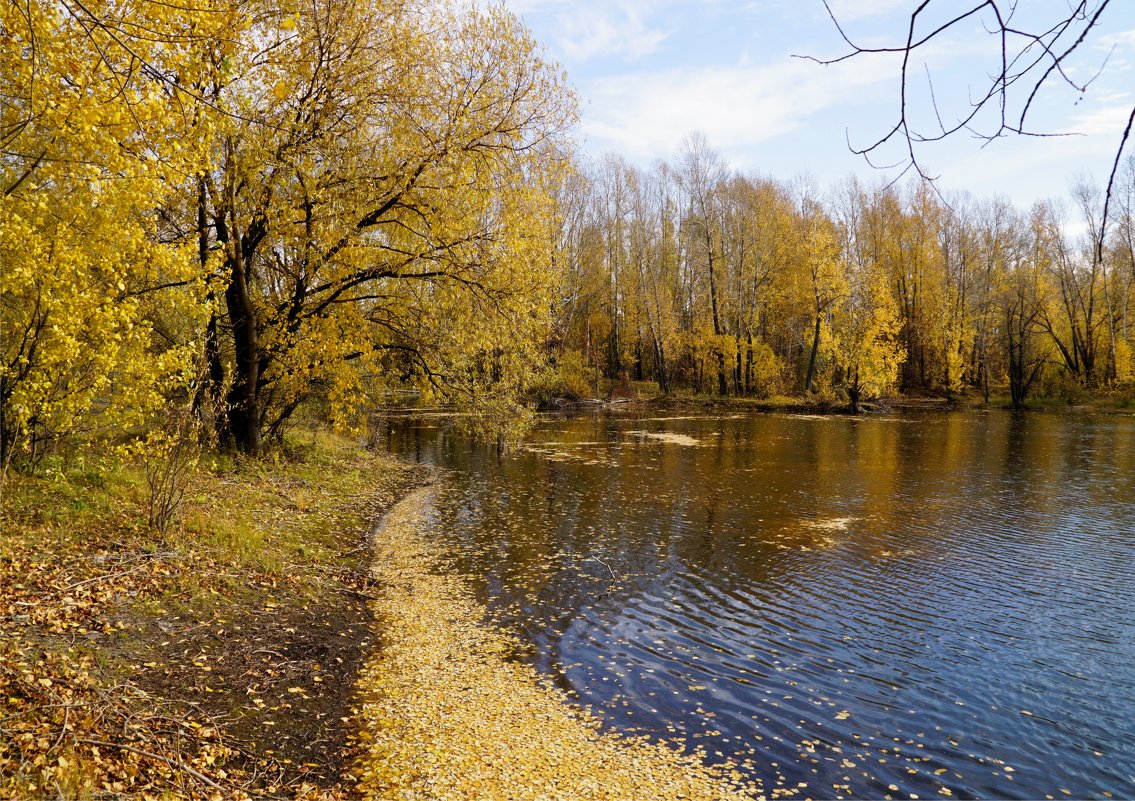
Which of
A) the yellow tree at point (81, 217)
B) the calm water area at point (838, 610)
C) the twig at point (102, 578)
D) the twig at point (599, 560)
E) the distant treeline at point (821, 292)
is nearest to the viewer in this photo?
the calm water area at point (838, 610)

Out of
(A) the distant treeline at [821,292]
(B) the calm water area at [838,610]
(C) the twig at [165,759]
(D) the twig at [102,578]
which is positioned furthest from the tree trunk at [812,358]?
(C) the twig at [165,759]

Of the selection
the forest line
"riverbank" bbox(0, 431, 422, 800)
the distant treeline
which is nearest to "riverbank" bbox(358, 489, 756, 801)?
"riverbank" bbox(0, 431, 422, 800)

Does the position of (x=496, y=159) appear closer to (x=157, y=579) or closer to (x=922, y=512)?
(x=157, y=579)

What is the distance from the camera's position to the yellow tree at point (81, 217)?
287 inches

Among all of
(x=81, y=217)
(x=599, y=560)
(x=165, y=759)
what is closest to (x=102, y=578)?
(x=165, y=759)

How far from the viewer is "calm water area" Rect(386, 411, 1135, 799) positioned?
6.01 m

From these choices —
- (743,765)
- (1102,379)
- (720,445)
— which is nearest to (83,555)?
(743,765)

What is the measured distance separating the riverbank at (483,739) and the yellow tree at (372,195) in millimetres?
8331

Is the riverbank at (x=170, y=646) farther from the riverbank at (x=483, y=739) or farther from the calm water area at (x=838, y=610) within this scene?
the calm water area at (x=838, y=610)

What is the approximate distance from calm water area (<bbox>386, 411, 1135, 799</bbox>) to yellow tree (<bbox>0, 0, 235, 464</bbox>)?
5.90 meters

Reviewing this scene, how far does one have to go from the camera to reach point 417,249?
50.9 feet

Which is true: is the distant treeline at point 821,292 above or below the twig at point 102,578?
above

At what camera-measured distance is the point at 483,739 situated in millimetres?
5906

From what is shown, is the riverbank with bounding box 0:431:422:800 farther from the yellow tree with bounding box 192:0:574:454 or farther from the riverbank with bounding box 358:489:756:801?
the yellow tree with bounding box 192:0:574:454
